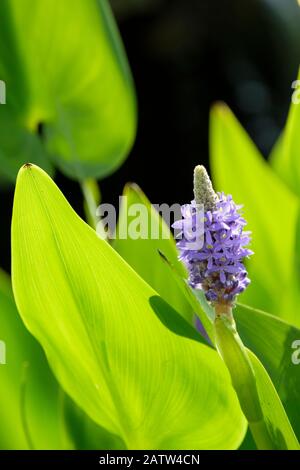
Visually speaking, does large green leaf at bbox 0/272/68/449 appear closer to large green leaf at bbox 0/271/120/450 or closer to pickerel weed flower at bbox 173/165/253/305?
large green leaf at bbox 0/271/120/450

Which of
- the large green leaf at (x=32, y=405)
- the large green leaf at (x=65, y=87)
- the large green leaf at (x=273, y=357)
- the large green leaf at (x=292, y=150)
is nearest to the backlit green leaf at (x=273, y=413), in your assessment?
the large green leaf at (x=273, y=357)

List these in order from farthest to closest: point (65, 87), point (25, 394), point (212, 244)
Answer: point (65, 87) < point (25, 394) < point (212, 244)

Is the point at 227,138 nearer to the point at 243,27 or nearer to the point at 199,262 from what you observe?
the point at 199,262

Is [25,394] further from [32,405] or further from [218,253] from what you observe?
[218,253]

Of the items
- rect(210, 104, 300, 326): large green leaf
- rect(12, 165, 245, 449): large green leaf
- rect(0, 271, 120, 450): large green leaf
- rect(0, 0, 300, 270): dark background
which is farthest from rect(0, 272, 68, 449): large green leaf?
rect(0, 0, 300, 270): dark background

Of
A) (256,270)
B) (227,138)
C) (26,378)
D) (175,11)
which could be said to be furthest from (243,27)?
(26,378)

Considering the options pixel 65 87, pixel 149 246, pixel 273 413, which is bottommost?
pixel 273 413

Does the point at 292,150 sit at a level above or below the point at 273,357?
above

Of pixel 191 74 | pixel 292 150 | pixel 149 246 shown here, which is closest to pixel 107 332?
pixel 149 246
